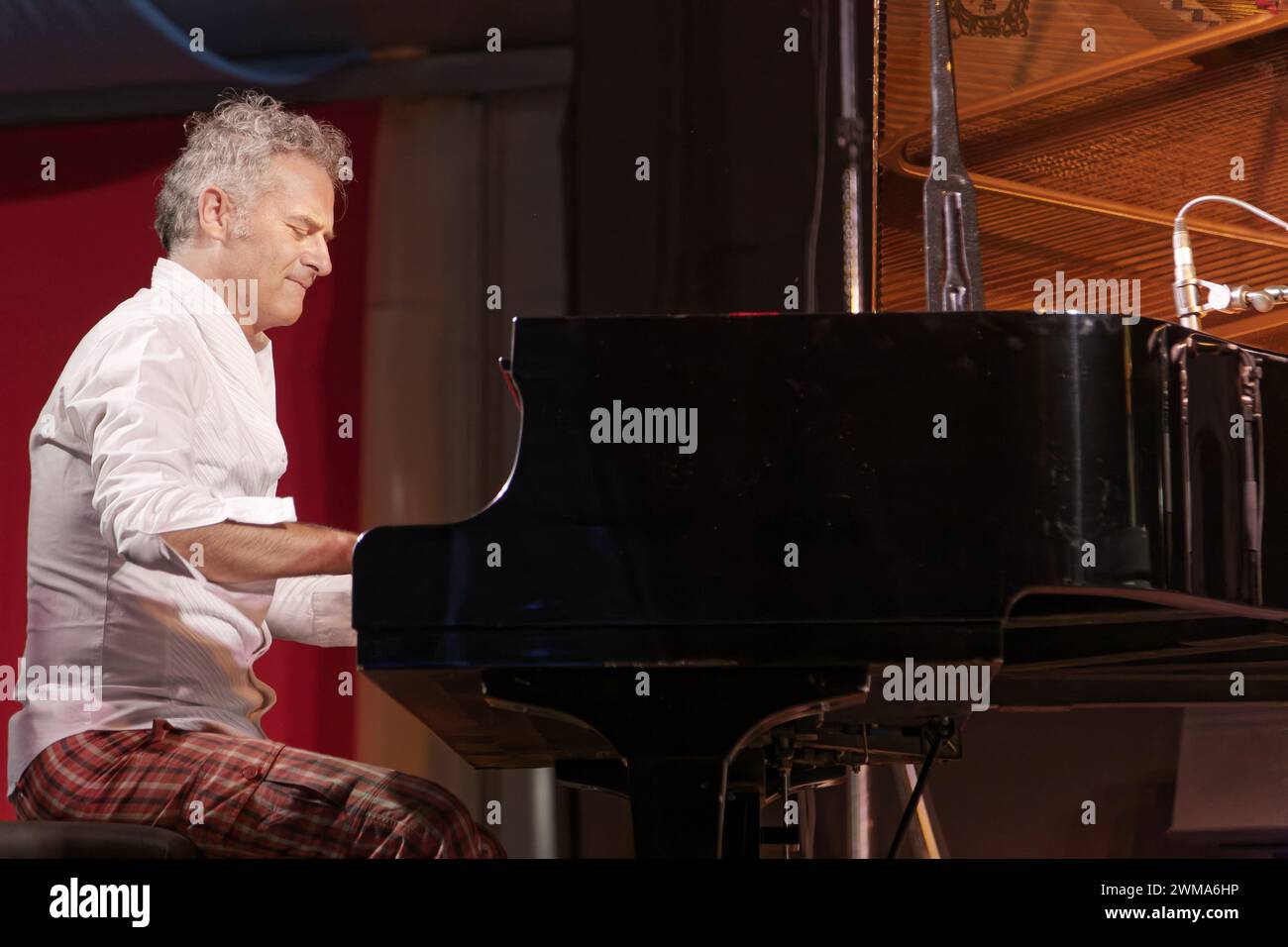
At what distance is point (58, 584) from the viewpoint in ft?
9.00

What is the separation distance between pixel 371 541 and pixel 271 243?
1607 mm

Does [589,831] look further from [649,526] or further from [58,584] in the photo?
[649,526]

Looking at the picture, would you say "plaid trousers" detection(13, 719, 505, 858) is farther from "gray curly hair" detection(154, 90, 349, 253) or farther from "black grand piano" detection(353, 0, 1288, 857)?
"gray curly hair" detection(154, 90, 349, 253)

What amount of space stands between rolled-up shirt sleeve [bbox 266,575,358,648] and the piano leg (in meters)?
1.37

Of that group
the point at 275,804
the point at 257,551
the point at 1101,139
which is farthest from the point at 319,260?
the point at 1101,139

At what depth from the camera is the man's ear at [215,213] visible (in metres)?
2.90

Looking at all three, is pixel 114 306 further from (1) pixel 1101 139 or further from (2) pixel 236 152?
(1) pixel 1101 139

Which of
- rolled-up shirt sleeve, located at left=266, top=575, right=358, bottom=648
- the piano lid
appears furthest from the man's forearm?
the piano lid

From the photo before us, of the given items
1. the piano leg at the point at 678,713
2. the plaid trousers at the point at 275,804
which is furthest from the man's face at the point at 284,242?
the piano leg at the point at 678,713

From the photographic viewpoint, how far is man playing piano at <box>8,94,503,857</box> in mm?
2102

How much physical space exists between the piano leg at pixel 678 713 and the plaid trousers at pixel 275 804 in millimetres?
621

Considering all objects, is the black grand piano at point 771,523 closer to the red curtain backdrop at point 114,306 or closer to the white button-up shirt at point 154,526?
the white button-up shirt at point 154,526

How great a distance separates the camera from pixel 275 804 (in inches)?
82.4
